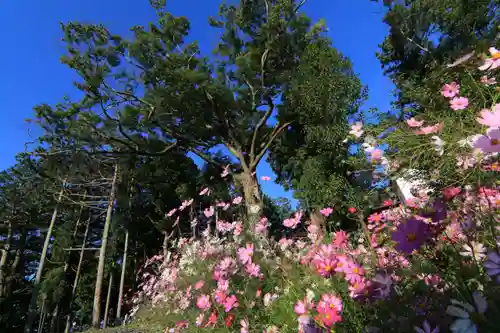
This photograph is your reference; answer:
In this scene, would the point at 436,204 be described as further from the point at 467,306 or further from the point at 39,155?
the point at 39,155

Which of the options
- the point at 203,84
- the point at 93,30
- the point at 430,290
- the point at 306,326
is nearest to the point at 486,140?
the point at 430,290

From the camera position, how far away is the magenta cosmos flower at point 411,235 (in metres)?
0.68

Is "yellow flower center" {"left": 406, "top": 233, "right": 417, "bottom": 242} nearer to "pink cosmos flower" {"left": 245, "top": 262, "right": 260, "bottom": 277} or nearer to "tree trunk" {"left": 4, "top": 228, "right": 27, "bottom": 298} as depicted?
"pink cosmos flower" {"left": 245, "top": 262, "right": 260, "bottom": 277}

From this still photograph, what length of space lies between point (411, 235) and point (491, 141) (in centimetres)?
28

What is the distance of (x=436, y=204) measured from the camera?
78cm

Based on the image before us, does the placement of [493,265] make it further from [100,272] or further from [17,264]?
[17,264]

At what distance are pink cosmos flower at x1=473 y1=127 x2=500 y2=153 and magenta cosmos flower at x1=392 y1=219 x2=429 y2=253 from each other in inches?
9.3

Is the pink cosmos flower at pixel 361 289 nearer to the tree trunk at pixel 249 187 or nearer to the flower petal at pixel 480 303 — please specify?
the flower petal at pixel 480 303

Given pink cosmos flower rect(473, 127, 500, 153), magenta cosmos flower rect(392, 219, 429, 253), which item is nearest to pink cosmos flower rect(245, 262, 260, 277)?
magenta cosmos flower rect(392, 219, 429, 253)

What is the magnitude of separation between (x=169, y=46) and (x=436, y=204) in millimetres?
8380

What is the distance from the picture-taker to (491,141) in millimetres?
513

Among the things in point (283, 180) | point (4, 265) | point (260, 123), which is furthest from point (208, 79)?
point (4, 265)

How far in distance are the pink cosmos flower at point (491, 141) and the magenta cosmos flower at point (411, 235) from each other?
236 millimetres

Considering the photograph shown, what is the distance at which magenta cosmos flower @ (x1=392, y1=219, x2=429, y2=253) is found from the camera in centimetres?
68
